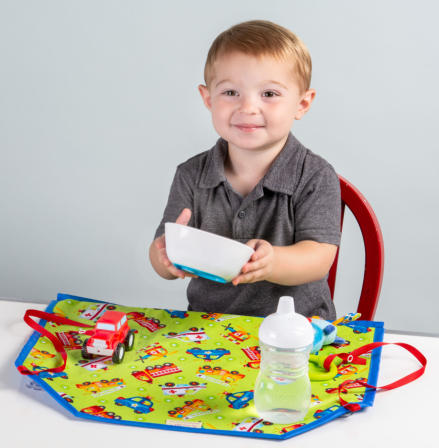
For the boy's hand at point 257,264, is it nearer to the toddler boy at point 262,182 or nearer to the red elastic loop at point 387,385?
the toddler boy at point 262,182

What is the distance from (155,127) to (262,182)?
1170 millimetres

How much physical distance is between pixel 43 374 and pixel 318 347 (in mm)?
327

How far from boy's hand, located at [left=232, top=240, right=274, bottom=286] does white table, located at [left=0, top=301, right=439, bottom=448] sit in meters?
0.20

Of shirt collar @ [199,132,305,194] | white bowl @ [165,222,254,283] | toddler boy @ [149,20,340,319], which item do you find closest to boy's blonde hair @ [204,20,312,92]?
toddler boy @ [149,20,340,319]

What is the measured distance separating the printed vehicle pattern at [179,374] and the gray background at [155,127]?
1279 millimetres

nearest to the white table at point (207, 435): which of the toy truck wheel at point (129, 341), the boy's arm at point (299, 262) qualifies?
the toy truck wheel at point (129, 341)

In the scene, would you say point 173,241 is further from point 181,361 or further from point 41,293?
point 41,293

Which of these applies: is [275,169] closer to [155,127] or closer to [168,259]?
[168,259]

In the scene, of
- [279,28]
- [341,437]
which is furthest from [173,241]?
[279,28]

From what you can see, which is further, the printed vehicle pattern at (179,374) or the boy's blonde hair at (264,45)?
the boy's blonde hair at (264,45)

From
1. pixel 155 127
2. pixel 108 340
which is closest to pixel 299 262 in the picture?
pixel 108 340

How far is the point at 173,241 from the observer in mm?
825

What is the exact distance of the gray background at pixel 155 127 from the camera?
6.97ft

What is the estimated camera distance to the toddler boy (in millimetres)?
1031
